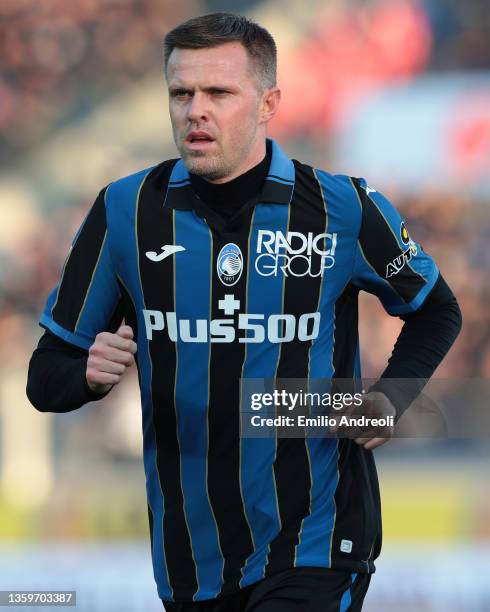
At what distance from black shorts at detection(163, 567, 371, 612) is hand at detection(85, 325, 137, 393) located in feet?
2.01

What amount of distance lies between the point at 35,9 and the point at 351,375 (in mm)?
6274

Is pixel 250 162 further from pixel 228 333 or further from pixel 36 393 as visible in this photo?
pixel 36 393

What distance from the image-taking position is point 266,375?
8.39 feet

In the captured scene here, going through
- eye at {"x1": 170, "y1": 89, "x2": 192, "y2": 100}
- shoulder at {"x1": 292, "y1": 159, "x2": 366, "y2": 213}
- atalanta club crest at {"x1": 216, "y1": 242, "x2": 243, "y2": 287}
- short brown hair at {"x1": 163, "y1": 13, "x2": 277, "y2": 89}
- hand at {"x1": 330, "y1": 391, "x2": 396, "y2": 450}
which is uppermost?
short brown hair at {"x1": 163, "y1": 13, "x2": 277, "y2": 89}

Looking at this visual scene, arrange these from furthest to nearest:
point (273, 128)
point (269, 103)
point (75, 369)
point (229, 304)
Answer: point (273, 128)
point (269, 103)
point (229, 304)
point (75, 369)

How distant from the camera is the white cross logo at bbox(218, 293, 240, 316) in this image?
101 inches

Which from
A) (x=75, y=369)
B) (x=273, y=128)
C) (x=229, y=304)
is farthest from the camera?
(x=273, y=128)

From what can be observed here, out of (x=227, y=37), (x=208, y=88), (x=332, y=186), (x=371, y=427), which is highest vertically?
(x=227, y=37)

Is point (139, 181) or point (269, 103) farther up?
point (269, 103)

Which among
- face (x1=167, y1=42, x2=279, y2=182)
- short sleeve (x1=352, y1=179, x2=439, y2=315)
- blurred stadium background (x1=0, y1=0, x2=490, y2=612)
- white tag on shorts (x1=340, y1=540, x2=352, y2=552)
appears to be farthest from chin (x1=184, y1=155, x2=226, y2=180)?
blurred stadium background (x1=0, y1=0, x2=490, y2=612)

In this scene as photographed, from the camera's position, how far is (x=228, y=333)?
8.39 ft

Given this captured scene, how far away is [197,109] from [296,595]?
3.61ft

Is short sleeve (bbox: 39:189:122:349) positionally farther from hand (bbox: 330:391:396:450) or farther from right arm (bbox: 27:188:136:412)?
hand (bbox: 330:391:396:450)

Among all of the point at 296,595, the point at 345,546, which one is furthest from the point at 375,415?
the point at 296,595
